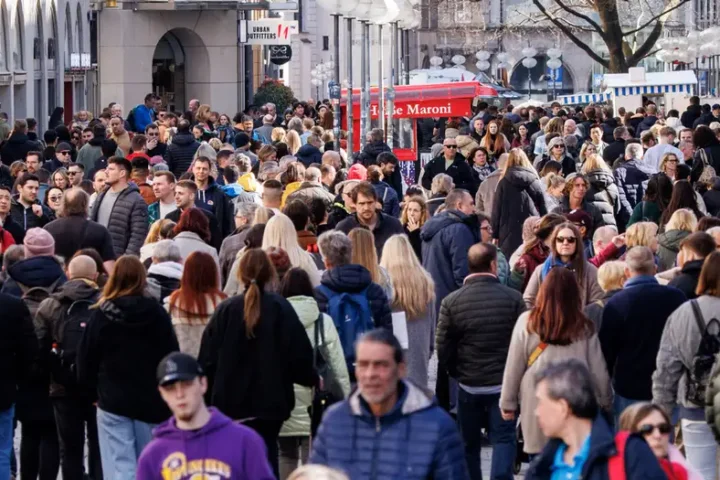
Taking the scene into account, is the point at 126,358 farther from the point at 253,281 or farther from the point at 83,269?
the point at 83,269

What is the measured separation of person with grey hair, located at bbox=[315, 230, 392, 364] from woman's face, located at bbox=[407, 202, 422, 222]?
163 inches

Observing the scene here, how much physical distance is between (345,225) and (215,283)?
350 centimetres

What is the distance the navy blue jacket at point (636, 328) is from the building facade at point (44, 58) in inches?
966

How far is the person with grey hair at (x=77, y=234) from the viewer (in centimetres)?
1229

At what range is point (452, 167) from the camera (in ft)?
59.6

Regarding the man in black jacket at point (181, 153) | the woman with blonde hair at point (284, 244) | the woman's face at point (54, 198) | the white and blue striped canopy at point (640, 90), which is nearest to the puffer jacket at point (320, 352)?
the woman with blonde hair at point (284, 244)

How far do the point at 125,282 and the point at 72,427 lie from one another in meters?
1.34

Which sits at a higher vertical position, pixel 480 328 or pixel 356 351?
pixel 356 351

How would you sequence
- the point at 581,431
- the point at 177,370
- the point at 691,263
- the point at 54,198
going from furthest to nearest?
1. the point at 54,198
2. the point at 691,263
3. the point at 177,370
4. the point at 581,431

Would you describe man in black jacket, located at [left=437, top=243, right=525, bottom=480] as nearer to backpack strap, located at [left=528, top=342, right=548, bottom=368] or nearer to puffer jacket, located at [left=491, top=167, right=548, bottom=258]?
backpack strap, located at [left=528, top=342, right=548, bottom=368]

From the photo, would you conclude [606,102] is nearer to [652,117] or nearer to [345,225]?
[652,117]

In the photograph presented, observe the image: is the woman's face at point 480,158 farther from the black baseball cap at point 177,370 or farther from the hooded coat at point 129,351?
the black baseball cap at point 177,370

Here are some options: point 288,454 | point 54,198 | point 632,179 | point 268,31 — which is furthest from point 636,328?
point 268,31

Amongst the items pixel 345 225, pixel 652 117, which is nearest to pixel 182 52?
pixel 652 117
